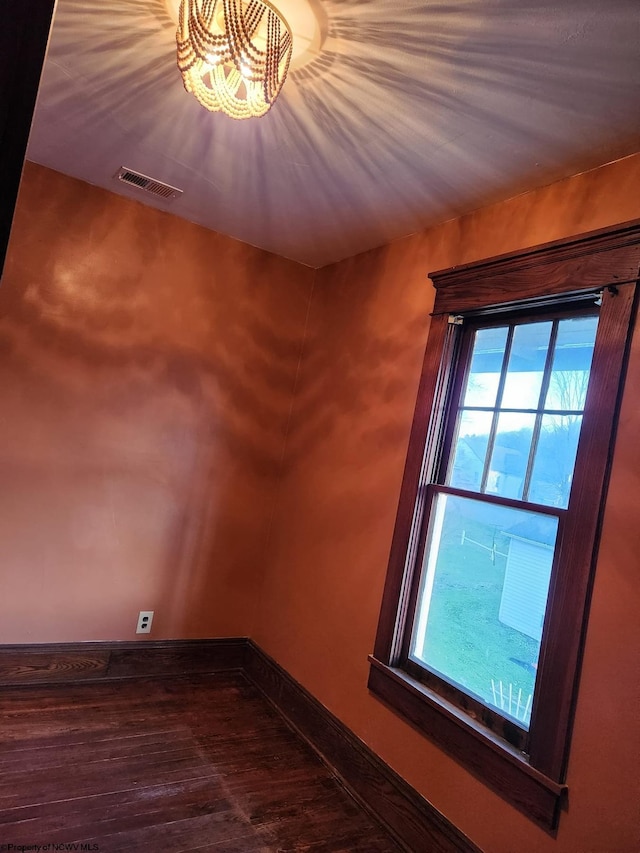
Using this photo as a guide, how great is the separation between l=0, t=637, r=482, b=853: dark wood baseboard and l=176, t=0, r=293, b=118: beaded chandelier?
251 cm

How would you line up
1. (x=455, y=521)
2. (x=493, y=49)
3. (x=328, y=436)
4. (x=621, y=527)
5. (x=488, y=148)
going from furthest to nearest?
1. (x=328, y=436)
2. (x=455, y=521)
3. (x=488, y=148)
4. (x=621, y=527)
5. (x=493, y=49)

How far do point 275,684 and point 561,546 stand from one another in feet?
6.44

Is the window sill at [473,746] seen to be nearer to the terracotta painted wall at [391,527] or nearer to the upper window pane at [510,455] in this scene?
the terracotta painted wall at [391,527]

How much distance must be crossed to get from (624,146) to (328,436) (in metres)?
1.92

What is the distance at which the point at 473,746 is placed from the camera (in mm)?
1945

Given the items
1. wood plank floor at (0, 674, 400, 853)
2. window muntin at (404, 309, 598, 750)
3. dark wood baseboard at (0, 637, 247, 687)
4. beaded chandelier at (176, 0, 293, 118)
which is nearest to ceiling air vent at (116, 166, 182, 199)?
beaded chandelier at (176, 0, 293, 118)

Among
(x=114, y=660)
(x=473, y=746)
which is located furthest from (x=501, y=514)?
(x=114, y=660)

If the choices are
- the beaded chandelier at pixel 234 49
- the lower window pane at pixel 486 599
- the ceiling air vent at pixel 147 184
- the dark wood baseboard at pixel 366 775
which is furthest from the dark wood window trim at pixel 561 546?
the ceiling air vent at pixel 147 184

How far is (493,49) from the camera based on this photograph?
1.55 meters

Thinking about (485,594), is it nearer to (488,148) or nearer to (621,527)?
(621,527)

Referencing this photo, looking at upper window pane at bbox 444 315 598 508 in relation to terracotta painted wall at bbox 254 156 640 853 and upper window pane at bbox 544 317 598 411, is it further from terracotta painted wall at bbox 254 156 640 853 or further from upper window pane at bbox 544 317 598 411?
terracotta painted wall at bbox 254 156 640 853

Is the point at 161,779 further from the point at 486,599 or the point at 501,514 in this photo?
the point at 501,514

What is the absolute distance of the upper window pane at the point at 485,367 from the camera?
90.6 inches

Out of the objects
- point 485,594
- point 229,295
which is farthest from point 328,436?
point 485,594
